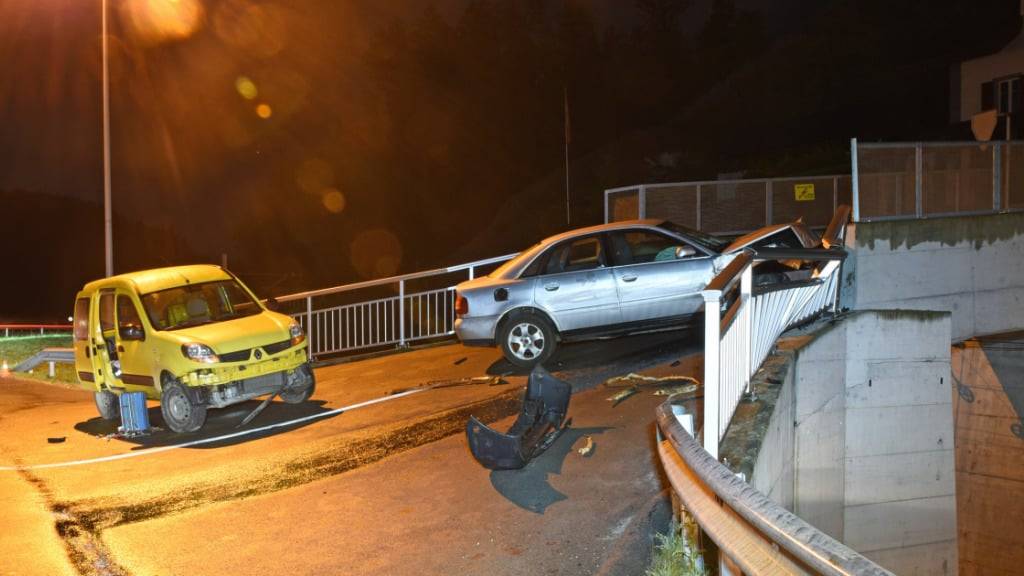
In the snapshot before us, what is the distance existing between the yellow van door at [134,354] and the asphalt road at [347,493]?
2.56 ft

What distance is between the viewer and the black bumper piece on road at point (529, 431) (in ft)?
23.3

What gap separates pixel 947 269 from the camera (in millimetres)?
13328

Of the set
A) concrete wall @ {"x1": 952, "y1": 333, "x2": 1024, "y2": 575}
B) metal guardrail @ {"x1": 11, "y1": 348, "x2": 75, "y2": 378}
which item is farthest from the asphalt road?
metal guardrail @ {"x1": 11, "y1": 348, "x2": 75, "y2": 378}

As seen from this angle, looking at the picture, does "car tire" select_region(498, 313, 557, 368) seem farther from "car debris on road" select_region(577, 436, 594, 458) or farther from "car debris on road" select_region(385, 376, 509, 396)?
"car debris on road" select_region(577, 436, 594, 458)

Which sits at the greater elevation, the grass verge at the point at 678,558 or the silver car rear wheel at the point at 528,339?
the silver car rear wheel at the point at 528,339

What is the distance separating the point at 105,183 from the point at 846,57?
4850 cm

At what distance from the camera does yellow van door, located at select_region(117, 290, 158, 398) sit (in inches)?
426

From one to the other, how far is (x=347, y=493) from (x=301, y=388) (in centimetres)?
419

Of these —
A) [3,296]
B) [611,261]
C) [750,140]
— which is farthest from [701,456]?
[3,296]

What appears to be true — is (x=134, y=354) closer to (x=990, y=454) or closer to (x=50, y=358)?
(x=50, y=358)

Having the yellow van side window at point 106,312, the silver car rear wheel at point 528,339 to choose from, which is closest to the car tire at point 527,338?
the silver car rear wheel at point 528,339

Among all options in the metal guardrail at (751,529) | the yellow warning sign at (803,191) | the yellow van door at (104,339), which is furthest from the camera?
the yellow warning sign at (803,191)

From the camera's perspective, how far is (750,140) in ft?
165

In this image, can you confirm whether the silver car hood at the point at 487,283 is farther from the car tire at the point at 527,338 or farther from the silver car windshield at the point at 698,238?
the silver car windshield at the point at 698,238
